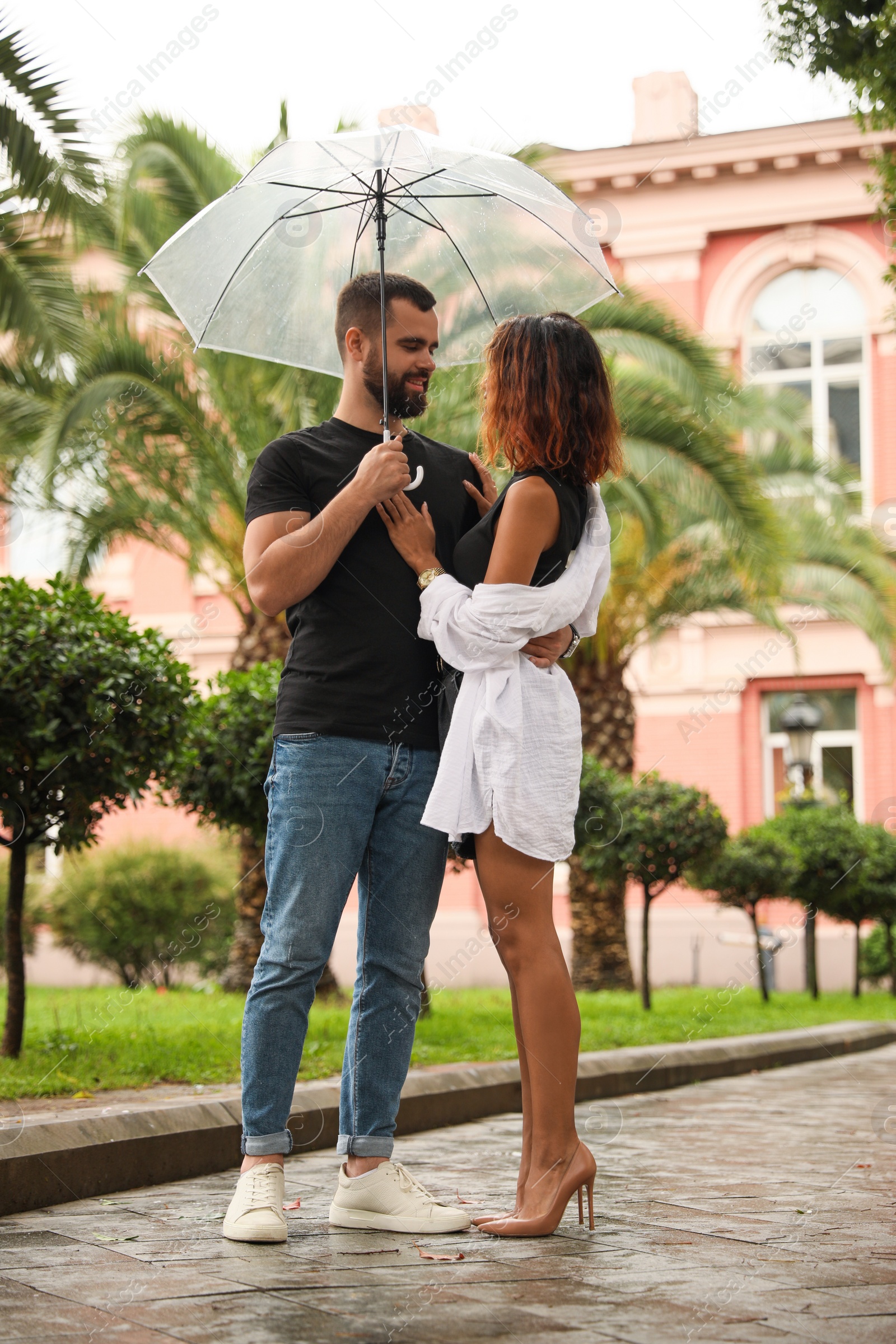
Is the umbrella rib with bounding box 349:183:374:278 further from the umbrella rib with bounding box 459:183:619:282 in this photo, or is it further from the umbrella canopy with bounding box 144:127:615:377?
the umbrella rib with bounding box 459:183:619:282

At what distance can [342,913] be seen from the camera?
126 inches

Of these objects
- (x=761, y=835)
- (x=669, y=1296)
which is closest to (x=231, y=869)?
(x=761, y=835)

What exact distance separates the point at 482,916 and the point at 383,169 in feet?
52.9

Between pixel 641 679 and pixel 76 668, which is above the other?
pixel 641 679

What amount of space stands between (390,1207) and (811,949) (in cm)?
1177

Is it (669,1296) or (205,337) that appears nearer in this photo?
(669,1296)

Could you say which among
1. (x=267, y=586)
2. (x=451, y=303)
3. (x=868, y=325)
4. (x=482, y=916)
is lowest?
(x=482, y=916)

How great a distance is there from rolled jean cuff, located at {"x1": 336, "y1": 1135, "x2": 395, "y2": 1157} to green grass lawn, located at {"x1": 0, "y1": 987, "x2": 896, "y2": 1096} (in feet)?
6.43


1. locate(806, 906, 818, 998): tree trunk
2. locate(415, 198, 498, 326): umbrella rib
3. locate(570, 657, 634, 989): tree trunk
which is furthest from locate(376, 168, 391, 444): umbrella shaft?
locate(806, 906, 818, 998): tree trunk

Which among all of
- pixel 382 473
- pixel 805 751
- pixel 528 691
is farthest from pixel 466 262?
pixel 805 751

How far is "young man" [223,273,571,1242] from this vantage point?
321 centimetres

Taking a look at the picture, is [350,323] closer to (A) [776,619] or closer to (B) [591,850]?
(B) [591,850]

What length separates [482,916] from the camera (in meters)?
19.2

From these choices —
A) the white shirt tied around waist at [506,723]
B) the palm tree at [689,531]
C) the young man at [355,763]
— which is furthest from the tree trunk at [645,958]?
the white shirt tied around waist at [506,723]
